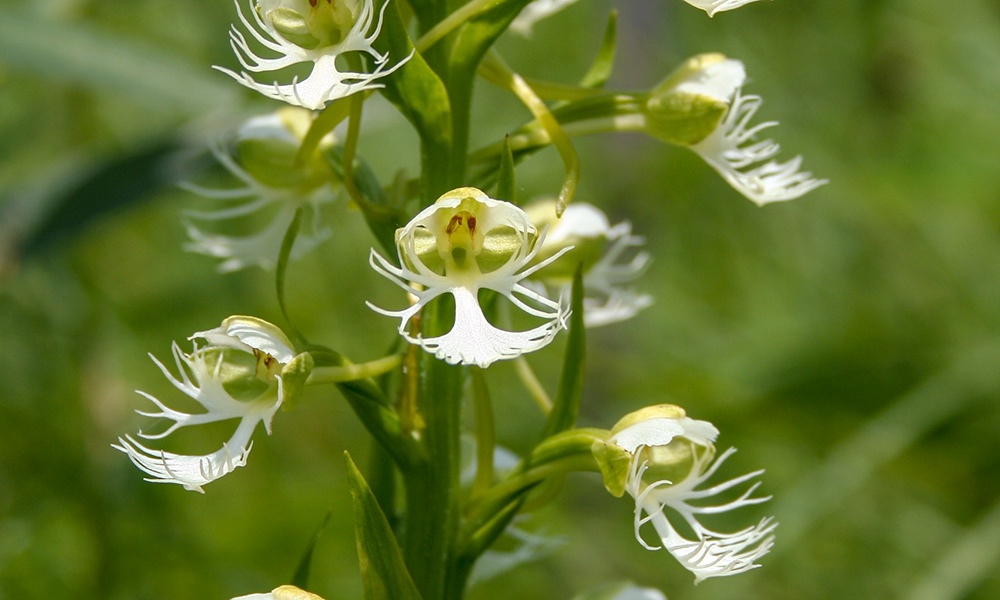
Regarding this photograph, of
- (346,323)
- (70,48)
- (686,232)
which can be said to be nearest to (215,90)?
(70,48)

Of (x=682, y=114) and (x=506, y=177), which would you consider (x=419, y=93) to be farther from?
(x=682, y=114)

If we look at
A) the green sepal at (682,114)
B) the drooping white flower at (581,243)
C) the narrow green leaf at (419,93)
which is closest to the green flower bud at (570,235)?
the drooping white flower at (581,243)

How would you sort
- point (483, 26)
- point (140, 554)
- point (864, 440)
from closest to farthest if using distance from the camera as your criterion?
point (483, 26) < point (140, 554) < point (864, 440)

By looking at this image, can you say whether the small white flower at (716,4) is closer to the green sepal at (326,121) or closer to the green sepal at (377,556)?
the green sepal at (326,121)

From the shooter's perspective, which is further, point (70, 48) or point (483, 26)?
A: point (70, 48)

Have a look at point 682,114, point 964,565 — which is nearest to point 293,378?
point 682,114

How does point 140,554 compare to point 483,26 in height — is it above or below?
below

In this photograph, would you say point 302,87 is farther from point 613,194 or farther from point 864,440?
point 613,194
